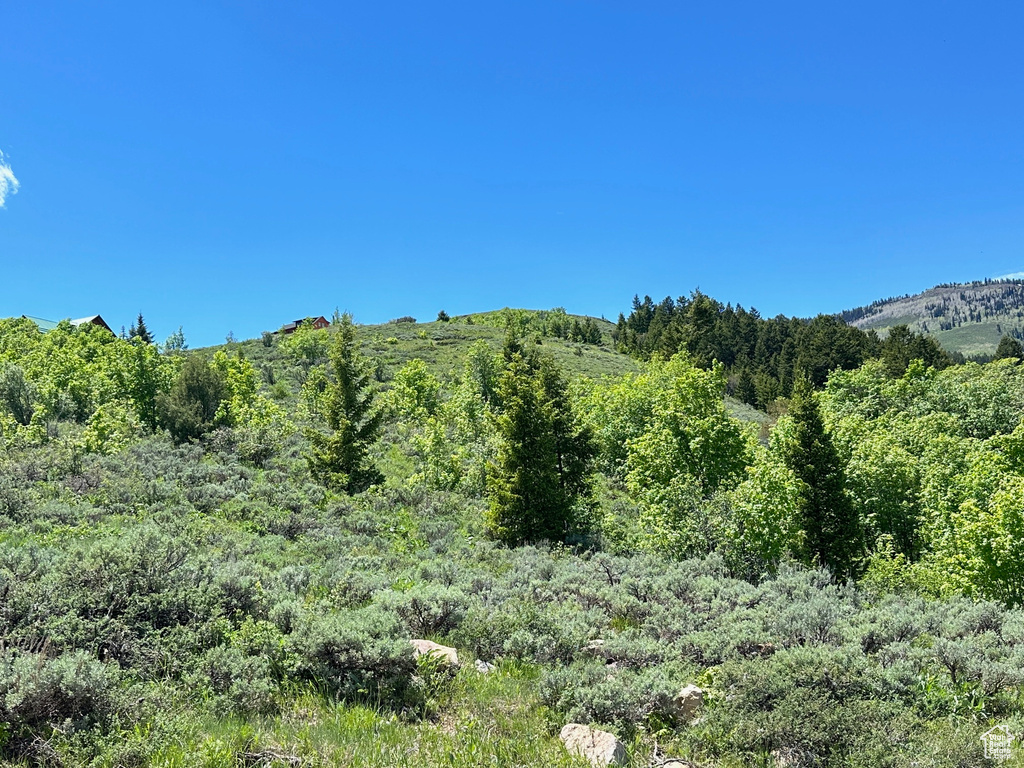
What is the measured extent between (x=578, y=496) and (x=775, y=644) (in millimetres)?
14205

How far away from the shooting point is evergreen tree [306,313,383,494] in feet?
81.3

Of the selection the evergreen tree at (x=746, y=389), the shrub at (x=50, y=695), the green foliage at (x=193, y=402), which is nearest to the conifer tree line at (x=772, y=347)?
the evergreen tree at (x=746, y=389)

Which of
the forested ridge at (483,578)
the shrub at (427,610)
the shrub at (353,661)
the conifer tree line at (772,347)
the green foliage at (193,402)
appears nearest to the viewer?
the forested ridge at (483,578)

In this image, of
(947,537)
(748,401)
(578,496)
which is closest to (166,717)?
(578,496)

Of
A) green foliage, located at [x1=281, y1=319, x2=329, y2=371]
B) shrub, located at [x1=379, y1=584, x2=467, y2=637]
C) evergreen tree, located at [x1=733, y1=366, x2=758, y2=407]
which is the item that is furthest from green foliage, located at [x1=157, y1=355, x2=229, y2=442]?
evergreen tree, located at [x1=733, y1=366, x2=758, y2=407]

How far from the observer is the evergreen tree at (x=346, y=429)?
24.8 m

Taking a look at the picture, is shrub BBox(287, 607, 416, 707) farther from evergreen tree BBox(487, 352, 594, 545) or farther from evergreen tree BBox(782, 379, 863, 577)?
evergreen tree BBox(782, 379, 863, 577)

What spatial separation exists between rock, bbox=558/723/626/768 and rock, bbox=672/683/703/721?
3.33ft

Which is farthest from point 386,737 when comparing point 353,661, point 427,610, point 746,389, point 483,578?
point 746,389

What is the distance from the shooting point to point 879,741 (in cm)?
478

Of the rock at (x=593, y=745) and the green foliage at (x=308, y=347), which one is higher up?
the green foliage at (x=308, y=347)

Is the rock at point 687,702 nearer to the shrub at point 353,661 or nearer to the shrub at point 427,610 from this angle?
the shrub at point 353,661

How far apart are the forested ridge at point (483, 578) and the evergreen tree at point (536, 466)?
11cm

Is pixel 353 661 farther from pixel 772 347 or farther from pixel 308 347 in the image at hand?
pixel 772 347
